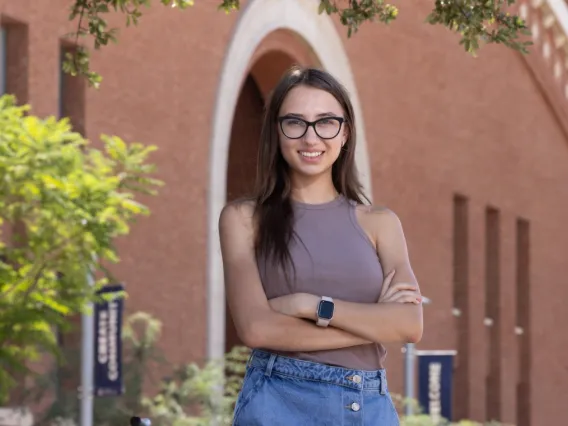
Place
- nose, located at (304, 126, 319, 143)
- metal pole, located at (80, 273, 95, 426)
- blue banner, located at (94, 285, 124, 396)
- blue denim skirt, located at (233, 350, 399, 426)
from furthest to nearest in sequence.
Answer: blue banner, located at (94, 285, 124, 396), metal pole, located at (80, 273, 95, 426), nose, located at (304, 126, 319, 143), blue denim skirt, located at (233, 350, 399, 426)

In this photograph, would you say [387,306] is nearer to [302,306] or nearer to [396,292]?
[396,292]

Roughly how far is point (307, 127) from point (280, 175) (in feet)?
0.47

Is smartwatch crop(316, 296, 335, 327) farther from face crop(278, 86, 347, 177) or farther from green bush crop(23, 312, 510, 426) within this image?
green bush crop(23, 312, 510, 426)

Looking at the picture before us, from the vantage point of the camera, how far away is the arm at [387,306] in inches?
135

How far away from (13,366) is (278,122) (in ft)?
21.4

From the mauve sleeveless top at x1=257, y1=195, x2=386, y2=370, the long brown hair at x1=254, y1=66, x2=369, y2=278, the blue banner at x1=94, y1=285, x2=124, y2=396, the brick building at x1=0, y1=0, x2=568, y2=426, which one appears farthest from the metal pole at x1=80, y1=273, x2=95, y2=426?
the mauve sleeveless top at x1=257, y1=195, x2=386, y2=370

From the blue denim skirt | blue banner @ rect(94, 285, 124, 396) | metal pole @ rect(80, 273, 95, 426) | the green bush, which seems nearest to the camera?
the blue denim skirt

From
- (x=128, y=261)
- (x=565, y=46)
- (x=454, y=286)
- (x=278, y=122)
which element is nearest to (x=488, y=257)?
(x=454, y=286)

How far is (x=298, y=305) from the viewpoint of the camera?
3420 millimetres

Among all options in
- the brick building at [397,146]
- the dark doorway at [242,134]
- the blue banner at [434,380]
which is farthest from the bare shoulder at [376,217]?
the dark doorway at [242,134]

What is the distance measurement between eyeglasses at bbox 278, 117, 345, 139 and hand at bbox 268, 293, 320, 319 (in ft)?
1.31

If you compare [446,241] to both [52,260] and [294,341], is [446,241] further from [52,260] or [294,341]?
[294,341]

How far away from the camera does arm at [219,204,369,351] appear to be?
11.3ft

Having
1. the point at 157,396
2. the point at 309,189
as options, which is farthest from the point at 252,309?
the point at 157,396
